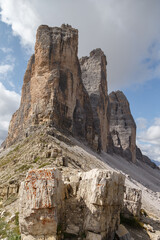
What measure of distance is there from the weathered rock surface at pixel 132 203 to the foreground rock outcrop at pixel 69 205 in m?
3.08

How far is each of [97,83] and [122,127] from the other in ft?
92.5

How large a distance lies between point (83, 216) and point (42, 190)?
243 cm

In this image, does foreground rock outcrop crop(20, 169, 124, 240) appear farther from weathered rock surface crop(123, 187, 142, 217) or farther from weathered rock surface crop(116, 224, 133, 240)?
weathered rock surface crop(123, 187, 142, 217)

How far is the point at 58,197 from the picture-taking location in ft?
25.2

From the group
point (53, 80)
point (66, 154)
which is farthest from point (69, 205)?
point (53, 80)

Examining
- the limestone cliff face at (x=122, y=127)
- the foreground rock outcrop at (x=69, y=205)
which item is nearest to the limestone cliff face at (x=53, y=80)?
the foreground rock outcrop at (x=69, y=205)

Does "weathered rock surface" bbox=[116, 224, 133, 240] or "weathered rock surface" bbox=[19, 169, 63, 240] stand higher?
"weathered rock surface" bbox=[19, 169, 63, 240]

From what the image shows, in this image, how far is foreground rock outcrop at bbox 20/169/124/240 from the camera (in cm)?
682

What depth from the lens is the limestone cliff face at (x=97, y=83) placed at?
57.6 m

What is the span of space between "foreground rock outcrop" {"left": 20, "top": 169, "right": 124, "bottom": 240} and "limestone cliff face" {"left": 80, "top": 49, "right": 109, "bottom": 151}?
1855 inches

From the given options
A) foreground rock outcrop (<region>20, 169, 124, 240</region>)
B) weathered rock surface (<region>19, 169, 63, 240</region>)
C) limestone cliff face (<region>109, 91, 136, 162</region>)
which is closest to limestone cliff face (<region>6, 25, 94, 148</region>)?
foreground rock outcrop (<region>20, 169, 124, 240</region>)

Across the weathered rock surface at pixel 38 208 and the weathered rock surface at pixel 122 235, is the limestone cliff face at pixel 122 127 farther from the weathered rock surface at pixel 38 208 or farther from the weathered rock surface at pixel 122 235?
the weathered rock surface at pixel 38 208

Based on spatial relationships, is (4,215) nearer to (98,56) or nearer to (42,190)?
(42,190)

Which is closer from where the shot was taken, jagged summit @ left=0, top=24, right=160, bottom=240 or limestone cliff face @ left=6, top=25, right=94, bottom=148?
jagged summit @ left=0, top=24, right=160, bottom=240
